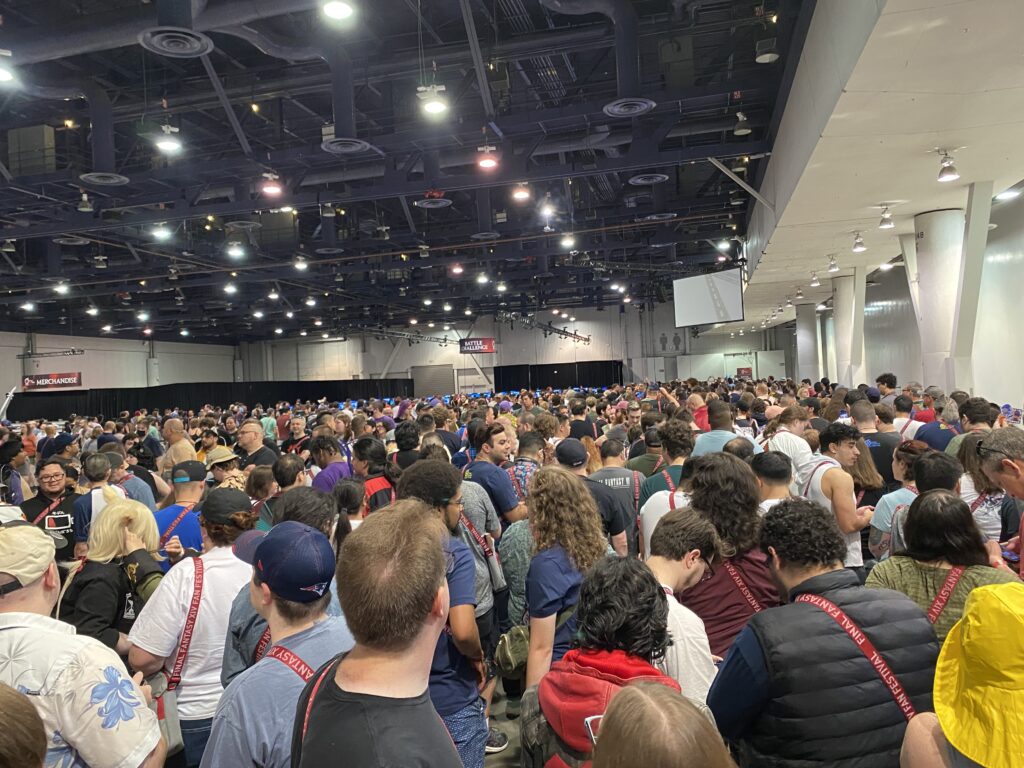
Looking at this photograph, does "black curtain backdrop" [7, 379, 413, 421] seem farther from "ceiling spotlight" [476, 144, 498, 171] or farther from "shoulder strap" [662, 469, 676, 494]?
"shoulder strap" [662, 469, 676, 494]

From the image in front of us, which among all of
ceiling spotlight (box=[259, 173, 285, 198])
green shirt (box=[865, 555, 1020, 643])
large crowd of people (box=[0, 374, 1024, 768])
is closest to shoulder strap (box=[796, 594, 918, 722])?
large crowd of people (box=[0, 374, 1024, 768])

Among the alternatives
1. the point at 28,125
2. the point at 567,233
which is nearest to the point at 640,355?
the point at 567,233

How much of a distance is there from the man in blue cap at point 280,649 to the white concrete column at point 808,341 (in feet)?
79.7

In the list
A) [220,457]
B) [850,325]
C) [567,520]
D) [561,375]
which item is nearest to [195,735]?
[567,520]

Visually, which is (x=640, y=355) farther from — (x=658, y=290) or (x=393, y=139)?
(x=393, y=139)

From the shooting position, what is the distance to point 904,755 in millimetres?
1468

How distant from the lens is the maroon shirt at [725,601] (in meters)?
2.72

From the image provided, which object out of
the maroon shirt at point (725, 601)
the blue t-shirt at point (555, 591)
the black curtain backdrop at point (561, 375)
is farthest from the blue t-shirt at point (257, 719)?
the black curtain backdrop at point (561, 375)

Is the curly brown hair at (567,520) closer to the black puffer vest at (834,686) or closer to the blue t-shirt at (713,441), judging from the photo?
the black puffer vest at (834,686)

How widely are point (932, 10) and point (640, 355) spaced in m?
33.1

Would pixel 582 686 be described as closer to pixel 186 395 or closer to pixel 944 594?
pixel 944 594

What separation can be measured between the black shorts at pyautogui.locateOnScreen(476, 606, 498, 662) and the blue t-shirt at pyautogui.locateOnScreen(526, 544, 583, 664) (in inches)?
20.1

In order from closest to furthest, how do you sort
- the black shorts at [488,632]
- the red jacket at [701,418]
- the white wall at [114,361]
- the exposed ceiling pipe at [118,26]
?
the black shorts at [488,632]
the exposed ceiling pipe at [118,26]
the red jacket at [701,418]
the white wall at [114,361]

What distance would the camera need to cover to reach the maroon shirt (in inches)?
107
